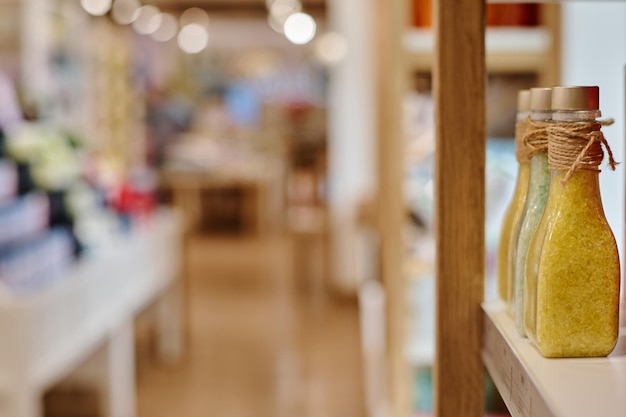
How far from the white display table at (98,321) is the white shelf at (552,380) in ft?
6.95

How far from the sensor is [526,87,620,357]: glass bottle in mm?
931

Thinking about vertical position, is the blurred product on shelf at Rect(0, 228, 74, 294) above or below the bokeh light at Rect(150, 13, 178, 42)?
below

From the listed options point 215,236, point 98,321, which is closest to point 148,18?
point 215,236

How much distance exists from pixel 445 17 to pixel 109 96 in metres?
8.34

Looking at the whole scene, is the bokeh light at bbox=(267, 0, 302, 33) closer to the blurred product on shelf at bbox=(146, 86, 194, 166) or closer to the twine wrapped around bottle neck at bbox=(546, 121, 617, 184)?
the blurred product on shelf at bbox=(146, 86, 194, 166)

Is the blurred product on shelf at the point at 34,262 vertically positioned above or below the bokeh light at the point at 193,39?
below

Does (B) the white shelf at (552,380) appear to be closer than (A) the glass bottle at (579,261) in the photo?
Yes

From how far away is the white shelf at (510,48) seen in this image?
276 cm

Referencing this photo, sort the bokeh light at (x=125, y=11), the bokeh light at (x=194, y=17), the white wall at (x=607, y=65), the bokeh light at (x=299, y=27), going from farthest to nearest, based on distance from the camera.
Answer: the bokeh light at (x=194, y=17) → the bokeh light at (x=299, y=27) → the bokeh light at (x=125, y=11) → the white wall at (x=607, y=65)

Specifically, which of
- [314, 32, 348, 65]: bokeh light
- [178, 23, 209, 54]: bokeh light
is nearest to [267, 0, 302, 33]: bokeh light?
[314, 32, 348, 65]: bokeh light

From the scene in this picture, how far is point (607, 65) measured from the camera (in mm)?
2117

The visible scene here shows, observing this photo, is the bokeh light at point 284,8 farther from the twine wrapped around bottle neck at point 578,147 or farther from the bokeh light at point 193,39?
the twine wrapped around bottle neck at point 578,147

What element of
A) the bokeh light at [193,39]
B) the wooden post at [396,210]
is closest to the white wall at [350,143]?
the wooden post at [396,210]

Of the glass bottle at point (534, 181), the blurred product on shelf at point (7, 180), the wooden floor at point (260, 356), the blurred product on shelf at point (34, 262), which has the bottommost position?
the wooden floor at point (260, 356)
